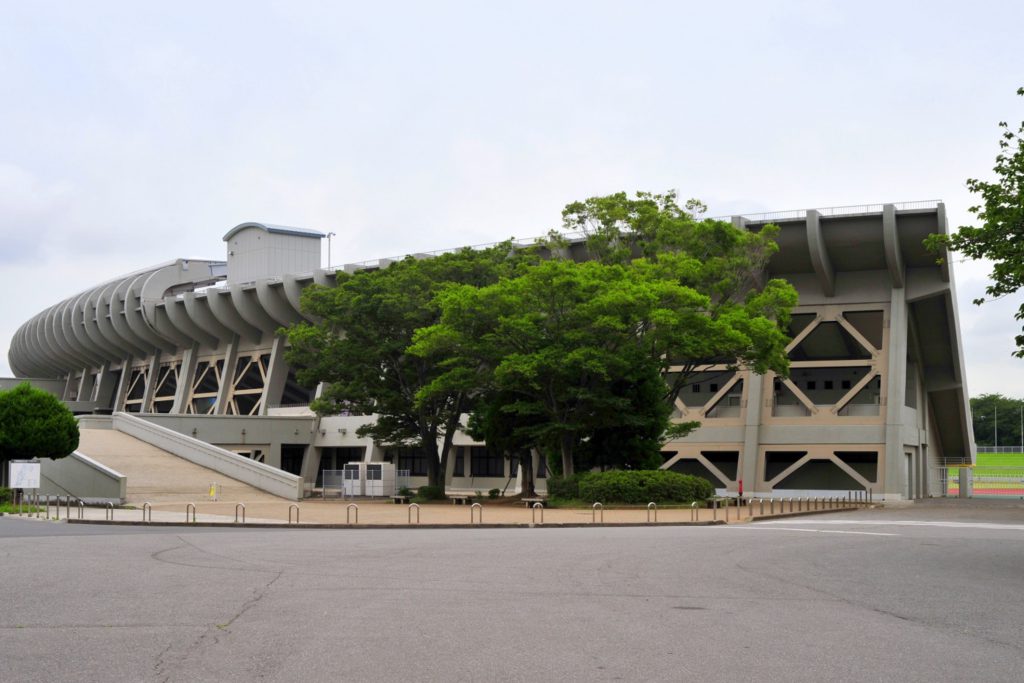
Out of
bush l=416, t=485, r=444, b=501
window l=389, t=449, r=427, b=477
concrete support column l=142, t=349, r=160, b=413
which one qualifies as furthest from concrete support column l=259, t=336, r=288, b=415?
bush l=416, t=485, r=444, b=501

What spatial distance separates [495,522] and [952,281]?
3371 centimetres

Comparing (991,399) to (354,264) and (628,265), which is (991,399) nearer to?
(354,264)

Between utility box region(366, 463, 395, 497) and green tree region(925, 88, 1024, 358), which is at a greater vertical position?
green tree region(925, 88, 1024, 358)

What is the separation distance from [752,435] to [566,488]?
19177 millimetres

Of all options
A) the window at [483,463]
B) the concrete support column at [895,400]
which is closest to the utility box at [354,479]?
the window at [483,463]

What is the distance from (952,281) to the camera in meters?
53.6

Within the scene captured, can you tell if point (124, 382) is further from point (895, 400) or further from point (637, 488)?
point (637, 488)

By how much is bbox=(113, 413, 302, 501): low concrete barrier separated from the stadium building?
172 millimetres

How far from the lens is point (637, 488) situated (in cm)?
3603

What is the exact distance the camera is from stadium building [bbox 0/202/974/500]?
52156mm

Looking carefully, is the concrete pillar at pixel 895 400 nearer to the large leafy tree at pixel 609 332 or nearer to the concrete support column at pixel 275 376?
the large leafy tree at pixel 609 332

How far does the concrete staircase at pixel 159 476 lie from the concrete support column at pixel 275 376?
22.6 m

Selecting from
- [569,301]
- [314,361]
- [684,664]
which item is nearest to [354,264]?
[314,361]

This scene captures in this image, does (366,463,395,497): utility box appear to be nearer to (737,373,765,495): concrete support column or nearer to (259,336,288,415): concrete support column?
(737,373,765,495): concrete support column
